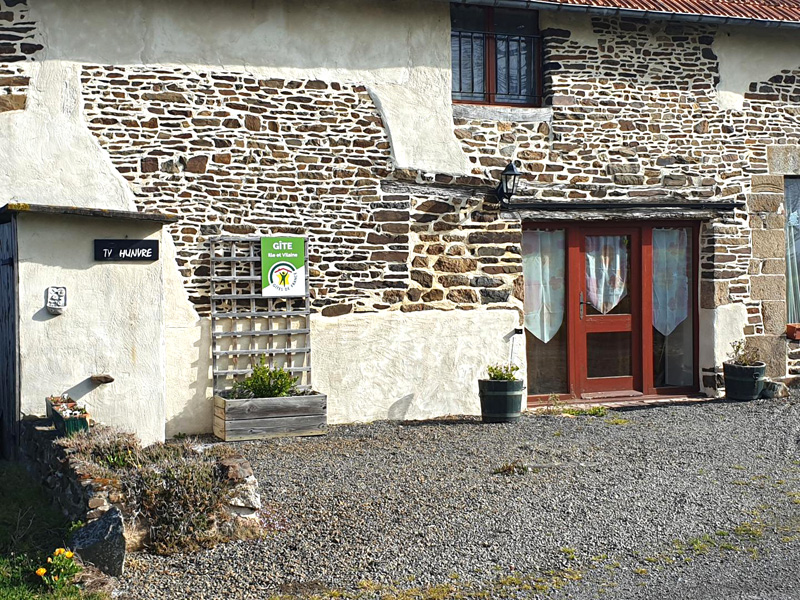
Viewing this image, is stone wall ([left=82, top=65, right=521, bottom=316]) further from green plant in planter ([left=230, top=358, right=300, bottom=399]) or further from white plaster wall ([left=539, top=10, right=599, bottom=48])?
white plaster wall ([left=539, top=10, right=599, bottom=48])

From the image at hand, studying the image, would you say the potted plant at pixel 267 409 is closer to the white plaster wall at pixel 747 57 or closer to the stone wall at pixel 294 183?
the stone wall at pixel 294 183

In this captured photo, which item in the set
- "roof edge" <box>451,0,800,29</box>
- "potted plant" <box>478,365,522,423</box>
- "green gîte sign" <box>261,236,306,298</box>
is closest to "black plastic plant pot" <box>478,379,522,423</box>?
"potted plant" <box>478,365,522,423</box>

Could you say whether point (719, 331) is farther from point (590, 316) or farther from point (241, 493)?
point (241, 493)

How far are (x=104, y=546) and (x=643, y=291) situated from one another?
23.6ft

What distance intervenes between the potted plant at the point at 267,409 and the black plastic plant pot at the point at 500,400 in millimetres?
1648

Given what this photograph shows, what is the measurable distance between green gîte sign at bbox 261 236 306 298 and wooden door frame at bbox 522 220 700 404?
260 cm

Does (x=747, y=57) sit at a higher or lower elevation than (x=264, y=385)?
higher

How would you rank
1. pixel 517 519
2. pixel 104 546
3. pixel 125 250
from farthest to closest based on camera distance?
pixel 125 250
pixel 517 519
pixel 104 546

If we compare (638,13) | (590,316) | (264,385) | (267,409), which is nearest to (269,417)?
(267,409)

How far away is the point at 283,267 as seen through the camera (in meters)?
8.59

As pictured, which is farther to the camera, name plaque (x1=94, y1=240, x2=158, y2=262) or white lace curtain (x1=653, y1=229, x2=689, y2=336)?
white lace curtain (x1=653, y1=229, x2=689, y2=336)

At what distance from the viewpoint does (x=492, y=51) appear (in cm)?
955

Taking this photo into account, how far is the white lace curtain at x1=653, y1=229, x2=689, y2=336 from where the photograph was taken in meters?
10.2

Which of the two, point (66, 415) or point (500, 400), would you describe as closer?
point (66, 415)
